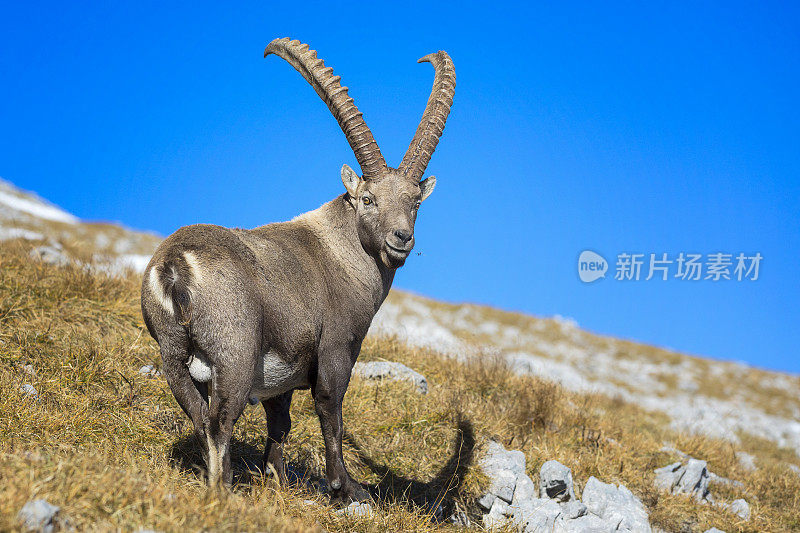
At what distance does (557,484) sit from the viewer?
7844 millimetres

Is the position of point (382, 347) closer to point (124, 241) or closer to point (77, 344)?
point (77, 344)

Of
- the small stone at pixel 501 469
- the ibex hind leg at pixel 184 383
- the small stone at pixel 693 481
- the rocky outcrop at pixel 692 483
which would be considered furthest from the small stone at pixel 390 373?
the ibex hind leg at pixel 184 383

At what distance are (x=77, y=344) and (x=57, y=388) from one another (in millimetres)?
1083

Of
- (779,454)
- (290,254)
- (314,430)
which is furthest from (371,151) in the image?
(779,454)

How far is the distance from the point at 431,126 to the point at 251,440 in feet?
14.1

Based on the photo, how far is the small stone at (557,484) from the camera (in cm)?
785

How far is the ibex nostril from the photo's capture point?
20.0 feet

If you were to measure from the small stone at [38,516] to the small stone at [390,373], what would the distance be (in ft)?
18.4

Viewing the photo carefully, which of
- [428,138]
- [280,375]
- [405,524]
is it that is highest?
[428,138]

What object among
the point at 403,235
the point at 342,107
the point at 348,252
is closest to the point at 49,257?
the point at 348,252

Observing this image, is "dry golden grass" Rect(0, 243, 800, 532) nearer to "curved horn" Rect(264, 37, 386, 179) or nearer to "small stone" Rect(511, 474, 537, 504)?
"small stone" Rect(511, 474, 537, 504)

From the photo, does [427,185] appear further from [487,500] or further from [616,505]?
[616,505]

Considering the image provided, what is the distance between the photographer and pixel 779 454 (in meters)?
14.7

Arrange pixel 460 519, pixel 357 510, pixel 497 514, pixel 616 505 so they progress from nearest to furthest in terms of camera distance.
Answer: pixel 357 510 → pixel 497 514 → pixel 460 519 → pixel 616 505
